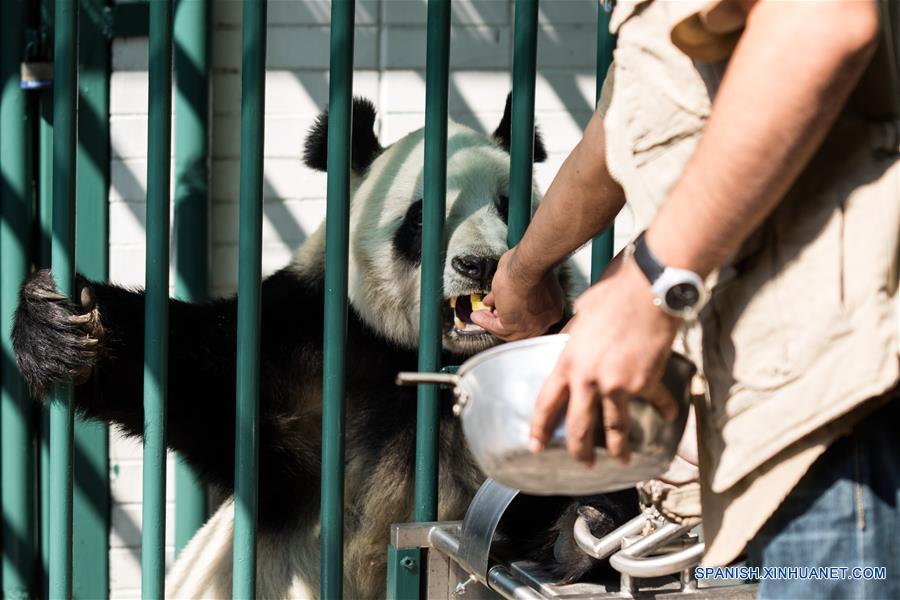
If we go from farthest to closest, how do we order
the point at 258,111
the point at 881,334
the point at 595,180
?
the point at 258,111 < the point at 595,180 < the point at 881,334

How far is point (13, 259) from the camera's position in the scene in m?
4.40

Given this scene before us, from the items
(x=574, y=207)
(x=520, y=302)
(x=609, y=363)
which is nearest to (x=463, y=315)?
(x=520, y=302)

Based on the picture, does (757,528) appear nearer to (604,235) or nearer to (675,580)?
(675,580)

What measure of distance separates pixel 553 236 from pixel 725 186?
65 cm

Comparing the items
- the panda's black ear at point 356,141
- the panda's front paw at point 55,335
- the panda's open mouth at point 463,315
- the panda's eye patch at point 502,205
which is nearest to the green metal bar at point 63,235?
the panda's front paw at point 55,335

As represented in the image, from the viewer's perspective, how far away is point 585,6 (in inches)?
184

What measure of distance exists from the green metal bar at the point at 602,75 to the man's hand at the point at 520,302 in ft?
1.89

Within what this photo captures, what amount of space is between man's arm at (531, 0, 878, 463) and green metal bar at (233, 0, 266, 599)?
133cm

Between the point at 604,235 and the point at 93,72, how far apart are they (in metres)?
2.65

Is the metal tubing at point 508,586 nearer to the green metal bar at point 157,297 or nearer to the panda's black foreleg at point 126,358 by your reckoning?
the green metal bar at point 157,297

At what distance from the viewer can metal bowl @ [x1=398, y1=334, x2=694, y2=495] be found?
1.38 m

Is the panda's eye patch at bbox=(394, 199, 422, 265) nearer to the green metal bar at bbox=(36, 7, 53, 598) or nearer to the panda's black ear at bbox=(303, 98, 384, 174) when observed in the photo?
the panda's black ear at bbox=(303, 98, 384, 174)

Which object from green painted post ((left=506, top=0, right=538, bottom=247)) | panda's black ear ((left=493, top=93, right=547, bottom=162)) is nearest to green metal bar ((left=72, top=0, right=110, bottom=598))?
panda's black ear ((left=493, top=93, right=547, bottom=162))

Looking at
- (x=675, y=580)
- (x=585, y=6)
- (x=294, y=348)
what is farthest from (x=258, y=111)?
(x=585, y=6)
